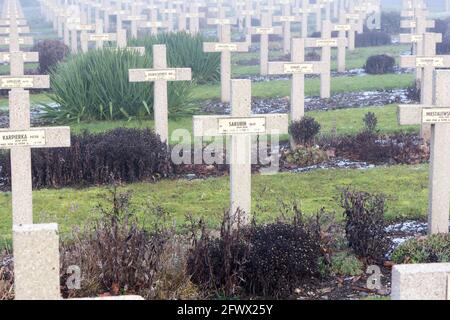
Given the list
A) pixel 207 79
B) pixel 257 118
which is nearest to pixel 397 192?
pixel 257 118

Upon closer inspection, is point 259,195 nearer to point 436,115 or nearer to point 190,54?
point 436,115

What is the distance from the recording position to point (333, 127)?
56.3ft

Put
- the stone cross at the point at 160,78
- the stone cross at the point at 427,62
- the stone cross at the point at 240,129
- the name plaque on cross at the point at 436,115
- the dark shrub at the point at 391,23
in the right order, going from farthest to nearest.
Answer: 1. the dark shrub at the point at 391,23
2. the stone cross at the point at 427,62
3. the stone cross at the point at 160,78
4. the name plaque on cross at the point at 436,115
5. the stone cross at the point at 240,129

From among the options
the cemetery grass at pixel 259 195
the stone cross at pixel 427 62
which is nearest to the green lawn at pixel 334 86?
the stone cross at pixel 427 62

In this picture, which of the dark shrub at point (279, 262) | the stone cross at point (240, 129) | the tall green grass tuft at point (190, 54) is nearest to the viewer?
the dark shrub at point (279, 262)

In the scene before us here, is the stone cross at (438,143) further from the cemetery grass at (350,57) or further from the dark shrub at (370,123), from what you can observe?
the cemetery grass at (350,57)

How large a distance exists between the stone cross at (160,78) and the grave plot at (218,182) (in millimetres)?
25

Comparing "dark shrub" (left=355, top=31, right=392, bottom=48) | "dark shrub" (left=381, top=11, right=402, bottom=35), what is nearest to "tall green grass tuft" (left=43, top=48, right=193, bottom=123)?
"dark shrub" (left=355, top=31, right=392, bottom=48)

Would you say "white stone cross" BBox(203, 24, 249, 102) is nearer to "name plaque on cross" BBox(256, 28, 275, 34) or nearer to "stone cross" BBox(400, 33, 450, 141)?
"name plaque on cross" BBox(256, 28, 275, 34)

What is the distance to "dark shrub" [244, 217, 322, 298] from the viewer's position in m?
7.98

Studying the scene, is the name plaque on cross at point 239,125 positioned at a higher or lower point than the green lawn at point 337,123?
higher

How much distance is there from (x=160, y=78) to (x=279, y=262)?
25.5 ft

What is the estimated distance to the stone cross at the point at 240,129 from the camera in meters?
9.81
